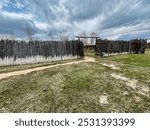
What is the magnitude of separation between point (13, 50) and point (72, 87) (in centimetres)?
734

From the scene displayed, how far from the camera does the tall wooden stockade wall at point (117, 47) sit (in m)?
→ 16.4

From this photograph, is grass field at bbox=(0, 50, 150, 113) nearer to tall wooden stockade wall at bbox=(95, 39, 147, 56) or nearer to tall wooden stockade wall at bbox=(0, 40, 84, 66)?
tall wooden stockade wall at bbox=(0, 40, 84, 66)

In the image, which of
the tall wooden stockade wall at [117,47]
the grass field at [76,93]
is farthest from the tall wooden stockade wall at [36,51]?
the grass field at [76,93]

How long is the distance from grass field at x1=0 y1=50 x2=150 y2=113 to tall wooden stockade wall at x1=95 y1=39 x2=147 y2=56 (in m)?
8.93

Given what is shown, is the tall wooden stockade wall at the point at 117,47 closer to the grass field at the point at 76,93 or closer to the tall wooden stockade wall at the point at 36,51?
the tall wooden stockade wall at the point at 36,51

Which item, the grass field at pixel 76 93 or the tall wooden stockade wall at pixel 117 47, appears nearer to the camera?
the grass field at pixel 76 93

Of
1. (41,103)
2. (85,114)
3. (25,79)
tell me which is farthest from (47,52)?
(85,114)

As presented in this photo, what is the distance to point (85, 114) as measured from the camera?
425 centimetres

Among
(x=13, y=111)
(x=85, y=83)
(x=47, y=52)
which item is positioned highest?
(x=47, y=52)

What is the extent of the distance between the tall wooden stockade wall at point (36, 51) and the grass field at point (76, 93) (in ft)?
15.3

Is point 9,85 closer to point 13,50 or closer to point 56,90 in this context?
point 56,90

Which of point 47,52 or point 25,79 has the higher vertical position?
point 47,52

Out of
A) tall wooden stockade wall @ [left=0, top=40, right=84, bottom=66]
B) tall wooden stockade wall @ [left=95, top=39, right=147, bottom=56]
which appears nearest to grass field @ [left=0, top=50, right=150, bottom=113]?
tall wooden stockade wall @ [left=0, top=40, right=84, bottom=66]

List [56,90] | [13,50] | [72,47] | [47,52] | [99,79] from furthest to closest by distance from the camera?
[72,47] < [47,52] < [13,50] < [99,79] < [56,90]
